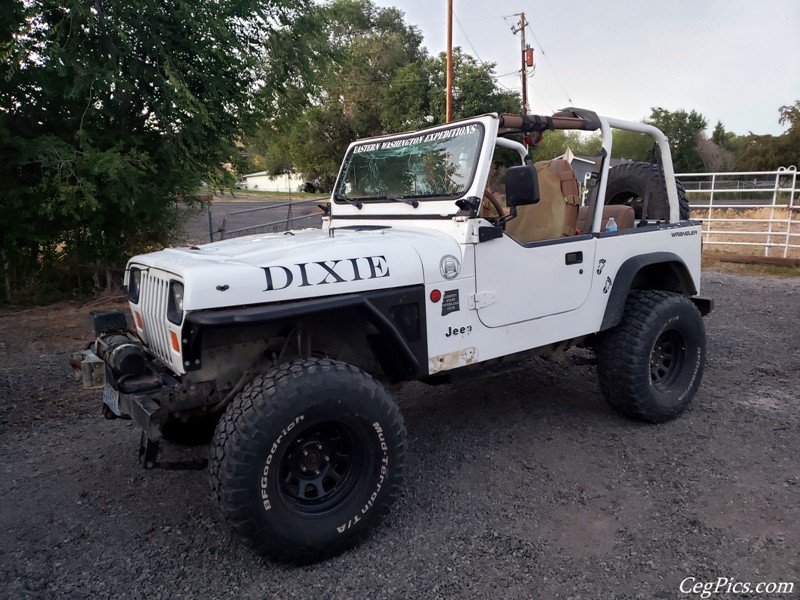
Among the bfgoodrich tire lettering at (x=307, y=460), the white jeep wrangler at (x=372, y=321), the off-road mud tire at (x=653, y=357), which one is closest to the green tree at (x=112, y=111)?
the white jeep wrangler at (x=372, y=321)

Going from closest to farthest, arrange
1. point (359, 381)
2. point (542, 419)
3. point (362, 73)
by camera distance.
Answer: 1. point (359, 381)
2. point (542, 419)
3. point (362, 73)

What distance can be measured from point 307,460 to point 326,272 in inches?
35.2

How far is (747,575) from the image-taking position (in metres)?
2.66

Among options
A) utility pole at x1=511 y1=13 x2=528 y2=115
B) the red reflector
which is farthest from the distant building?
the red reflector

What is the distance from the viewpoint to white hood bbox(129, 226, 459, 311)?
2.64 metres

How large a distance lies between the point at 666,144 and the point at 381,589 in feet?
13.1

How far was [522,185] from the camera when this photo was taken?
328 centimetres

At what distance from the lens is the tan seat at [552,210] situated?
411 centimetres

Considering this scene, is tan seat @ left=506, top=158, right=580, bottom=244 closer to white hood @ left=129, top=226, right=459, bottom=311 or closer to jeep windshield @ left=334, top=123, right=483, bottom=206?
jeep windshield @ left=334, top=123, right=483, bottom=206

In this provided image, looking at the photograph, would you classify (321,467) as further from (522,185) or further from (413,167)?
(413,167)

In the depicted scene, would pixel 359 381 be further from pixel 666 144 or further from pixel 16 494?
pixel 666 144

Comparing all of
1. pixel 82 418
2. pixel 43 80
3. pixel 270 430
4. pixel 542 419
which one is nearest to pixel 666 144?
pixel 542 419

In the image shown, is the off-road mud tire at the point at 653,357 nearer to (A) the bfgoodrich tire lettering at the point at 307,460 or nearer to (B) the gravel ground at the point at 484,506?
(B) the gravel ground at the point at 484,506

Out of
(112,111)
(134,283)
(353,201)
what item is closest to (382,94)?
(112,111)
